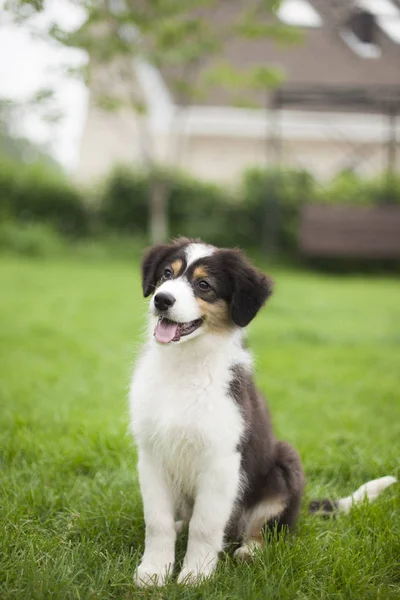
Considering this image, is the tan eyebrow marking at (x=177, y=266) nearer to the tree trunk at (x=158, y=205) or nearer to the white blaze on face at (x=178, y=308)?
the white blaze on face at (x=178, y=308)

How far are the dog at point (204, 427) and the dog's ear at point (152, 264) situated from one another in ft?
0.18

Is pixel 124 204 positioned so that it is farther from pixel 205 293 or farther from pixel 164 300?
pixel 164 300

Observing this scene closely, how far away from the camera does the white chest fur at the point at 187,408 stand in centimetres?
271

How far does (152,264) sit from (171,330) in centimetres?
50

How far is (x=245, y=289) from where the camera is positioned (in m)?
2.92

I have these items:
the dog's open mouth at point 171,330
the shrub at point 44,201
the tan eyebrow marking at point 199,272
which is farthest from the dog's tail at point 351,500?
the shrub at point 44,201

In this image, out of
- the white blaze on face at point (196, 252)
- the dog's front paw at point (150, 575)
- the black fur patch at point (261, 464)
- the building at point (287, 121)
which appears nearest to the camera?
the dog's front paw at point (150, 575)

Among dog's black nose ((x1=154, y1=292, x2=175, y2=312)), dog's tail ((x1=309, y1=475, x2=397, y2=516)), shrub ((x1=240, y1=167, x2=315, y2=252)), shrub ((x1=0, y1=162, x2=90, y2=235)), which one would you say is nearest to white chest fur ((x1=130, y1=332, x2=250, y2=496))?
dog's black nose ((x1=154, y1=292, x2=175, y2=312))

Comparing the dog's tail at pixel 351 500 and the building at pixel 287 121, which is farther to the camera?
the building at pixel 287 121

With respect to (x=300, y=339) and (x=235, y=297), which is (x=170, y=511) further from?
(x=300, y=339)

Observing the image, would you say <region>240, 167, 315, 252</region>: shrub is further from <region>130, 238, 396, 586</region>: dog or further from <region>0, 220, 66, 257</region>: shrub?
<region>130, 238, 396, 586</region>: dog

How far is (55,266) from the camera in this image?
1327cm

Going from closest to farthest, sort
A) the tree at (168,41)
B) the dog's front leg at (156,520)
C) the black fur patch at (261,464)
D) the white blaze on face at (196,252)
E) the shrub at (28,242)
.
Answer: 1. the dog's front leg at (156,520)
2. the black fur patch at (261,464)
3. the white blaze on face at (196,252)
4. the tree at (168,41)
5. the shrub at (28,242)

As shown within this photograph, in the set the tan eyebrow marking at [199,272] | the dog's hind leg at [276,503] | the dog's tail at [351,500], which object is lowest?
the dog's tail at [351,500]
